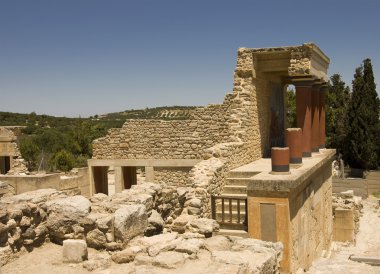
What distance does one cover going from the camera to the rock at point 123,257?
5.46m

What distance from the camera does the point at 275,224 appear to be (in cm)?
865

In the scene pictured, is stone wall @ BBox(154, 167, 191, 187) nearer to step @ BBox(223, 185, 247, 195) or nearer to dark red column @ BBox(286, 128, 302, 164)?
step @ BBox(223, 185, 247, 195)

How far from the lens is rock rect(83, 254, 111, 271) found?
5.28 meters

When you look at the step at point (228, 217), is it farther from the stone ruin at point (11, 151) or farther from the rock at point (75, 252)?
the stone ruin at point (11, 151)

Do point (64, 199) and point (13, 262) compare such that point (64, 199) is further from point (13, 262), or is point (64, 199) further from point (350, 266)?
point (350, 266)

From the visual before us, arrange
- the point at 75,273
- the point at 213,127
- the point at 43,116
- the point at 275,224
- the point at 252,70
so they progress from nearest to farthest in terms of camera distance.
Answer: the point at 75,273
the point at 275,224
the point at 252,70
the point at 213,127
the point at 43,116

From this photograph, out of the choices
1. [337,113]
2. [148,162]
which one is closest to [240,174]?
[148,162]

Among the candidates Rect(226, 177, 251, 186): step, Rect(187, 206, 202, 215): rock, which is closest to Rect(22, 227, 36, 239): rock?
Rect(187, 206, 202, 215): rock

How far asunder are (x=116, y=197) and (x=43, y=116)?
3119 inches

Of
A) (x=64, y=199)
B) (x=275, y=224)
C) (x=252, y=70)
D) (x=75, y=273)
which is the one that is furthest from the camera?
(x=252, y=70)

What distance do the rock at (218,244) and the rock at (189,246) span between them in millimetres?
164

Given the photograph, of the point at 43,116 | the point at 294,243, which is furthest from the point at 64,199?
the point at 43,116

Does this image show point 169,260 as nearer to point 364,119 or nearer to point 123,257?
point 123,257

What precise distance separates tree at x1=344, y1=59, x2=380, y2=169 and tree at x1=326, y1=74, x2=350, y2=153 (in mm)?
1450
